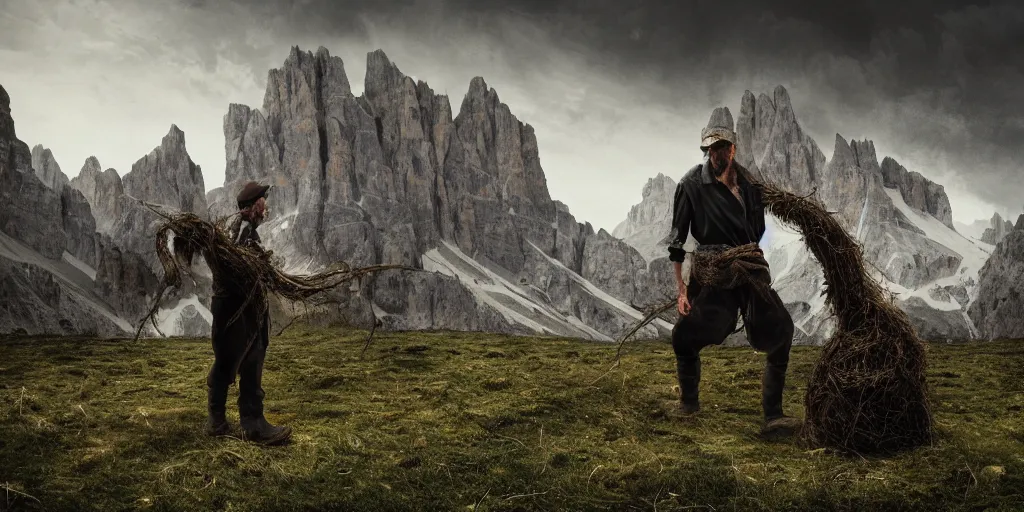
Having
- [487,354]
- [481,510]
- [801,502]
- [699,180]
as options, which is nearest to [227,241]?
[481,510]

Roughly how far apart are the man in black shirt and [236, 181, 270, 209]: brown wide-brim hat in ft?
15.9

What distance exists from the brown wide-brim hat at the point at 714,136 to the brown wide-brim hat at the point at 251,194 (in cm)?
512

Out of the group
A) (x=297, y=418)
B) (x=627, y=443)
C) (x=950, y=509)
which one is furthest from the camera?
(x=297, y=418)

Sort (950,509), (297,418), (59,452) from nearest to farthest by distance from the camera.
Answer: (950,509)
(59,452)
(297,418)

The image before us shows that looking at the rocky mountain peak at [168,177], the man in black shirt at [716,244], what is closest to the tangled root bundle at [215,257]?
the man in black shirt at [716,244]

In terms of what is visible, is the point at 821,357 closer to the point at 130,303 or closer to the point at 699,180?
the point at 699,180

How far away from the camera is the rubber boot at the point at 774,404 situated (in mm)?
7688

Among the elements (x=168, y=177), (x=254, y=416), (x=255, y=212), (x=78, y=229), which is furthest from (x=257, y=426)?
(x=168, y=177)

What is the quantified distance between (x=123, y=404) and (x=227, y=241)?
272cm

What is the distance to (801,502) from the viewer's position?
572cm

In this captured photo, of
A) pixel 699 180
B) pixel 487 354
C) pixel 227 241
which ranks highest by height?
pixel 699 180

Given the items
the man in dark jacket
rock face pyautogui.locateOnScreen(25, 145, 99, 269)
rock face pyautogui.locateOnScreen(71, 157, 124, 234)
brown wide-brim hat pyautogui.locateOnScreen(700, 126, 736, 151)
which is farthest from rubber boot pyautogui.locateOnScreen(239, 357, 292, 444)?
rock face pyautogui.locateOnScreen(71, 157, 124, 234)

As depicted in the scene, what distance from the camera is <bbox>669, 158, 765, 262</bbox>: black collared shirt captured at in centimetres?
840

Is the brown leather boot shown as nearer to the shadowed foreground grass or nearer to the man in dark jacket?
the man in dark jacket
